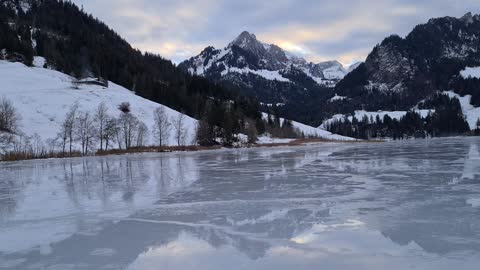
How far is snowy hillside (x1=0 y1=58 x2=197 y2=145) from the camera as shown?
72.5 meters

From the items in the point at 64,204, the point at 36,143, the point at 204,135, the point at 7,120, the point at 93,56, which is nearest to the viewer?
the point at 64,204

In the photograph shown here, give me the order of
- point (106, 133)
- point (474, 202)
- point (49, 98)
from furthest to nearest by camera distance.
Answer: point (49, 98)
point (106, 133)
point (474, 202)

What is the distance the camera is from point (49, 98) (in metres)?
86.1

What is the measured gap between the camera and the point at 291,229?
9.41 metres

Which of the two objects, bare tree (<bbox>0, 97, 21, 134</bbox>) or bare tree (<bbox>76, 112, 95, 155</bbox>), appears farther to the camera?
bare tree (<bbox>76, 112, 95, 155</bbox>)

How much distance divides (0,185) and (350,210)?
1679cm

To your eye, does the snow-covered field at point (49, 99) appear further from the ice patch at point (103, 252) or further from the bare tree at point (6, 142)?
the ice patch at point (103, 252)

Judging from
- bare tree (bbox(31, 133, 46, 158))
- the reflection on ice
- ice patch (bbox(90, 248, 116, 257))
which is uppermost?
bare tree (bbox(31, 133, 46, 158))

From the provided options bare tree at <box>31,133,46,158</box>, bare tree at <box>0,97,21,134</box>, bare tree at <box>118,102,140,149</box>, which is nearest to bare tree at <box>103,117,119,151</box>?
bare tree at <box>118,102,140,149</box>

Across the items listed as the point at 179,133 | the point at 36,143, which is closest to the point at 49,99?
the point at 36,143

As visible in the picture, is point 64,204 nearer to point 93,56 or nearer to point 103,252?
point 103,252

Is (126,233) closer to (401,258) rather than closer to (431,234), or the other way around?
(401,258)

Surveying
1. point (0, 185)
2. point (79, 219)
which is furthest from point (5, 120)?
point (79, 219)

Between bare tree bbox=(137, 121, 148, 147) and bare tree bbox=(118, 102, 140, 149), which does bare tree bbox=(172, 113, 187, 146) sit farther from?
bare tree bbox=(118, 102, 140, 149)
